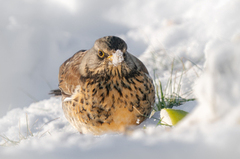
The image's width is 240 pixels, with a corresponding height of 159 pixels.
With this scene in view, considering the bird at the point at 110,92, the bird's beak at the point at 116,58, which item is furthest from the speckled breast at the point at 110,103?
the bird's beak at the point at 116,58

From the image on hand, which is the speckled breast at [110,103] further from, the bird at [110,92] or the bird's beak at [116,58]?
the bird's beak at [116,58]

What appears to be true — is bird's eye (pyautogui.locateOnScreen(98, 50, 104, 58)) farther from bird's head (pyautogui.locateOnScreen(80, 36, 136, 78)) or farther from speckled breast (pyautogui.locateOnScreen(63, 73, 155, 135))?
speckled breast (pyautogui.locateOnScreen(63, 73, 155, 135))

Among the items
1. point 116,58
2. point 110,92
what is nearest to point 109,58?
point 116,58

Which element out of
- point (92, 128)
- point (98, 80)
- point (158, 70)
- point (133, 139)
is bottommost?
point (133, 139)

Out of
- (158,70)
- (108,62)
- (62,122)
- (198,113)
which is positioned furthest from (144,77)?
(158,70)

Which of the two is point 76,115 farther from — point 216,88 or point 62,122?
point 216,88

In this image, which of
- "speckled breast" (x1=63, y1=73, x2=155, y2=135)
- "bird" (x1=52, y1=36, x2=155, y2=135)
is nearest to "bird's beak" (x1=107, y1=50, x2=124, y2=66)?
"bird" (x1=52, y1=36, x2=155, y2=135)
